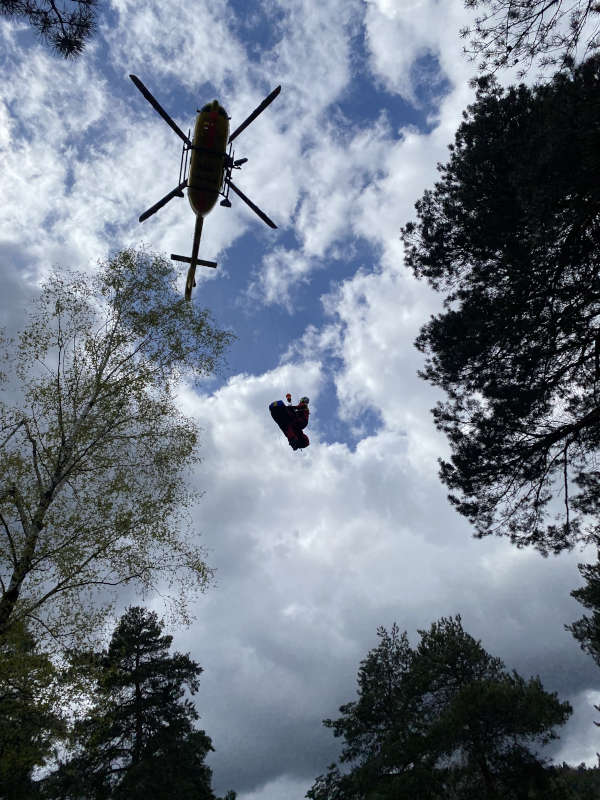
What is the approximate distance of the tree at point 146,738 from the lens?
50.5 feet

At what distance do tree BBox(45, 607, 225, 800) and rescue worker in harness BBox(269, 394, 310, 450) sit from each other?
741 centimetres

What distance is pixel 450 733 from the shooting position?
17.5 m


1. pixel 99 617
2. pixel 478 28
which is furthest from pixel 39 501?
pixel 478 28

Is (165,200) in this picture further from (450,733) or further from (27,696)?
(450,733)

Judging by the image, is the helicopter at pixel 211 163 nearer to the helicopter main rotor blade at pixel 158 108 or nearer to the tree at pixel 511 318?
the helicopter main rotor blade at pixel 158 108

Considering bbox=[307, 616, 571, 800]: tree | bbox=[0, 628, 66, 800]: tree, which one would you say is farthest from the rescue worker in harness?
bbox=[307, 616, 571, 800]: tree

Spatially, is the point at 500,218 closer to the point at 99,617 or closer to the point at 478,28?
the point at 478,28

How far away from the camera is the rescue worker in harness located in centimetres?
1388

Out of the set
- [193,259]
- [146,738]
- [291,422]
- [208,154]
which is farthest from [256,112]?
[146,738]

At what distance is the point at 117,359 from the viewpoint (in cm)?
819

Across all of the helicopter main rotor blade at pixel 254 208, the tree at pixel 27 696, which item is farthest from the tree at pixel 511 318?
the tree at pixel 27 696

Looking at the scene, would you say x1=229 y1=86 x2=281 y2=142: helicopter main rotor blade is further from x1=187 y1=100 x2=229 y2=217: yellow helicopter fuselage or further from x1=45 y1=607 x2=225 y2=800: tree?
x1=45 y1=607 x2=225 y2=800: tree

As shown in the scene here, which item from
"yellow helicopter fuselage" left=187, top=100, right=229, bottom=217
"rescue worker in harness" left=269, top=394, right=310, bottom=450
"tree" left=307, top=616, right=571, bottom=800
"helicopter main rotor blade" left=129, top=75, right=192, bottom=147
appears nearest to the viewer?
"helicopter main rotor blade" left=129, top=75, right=192, bottom=147

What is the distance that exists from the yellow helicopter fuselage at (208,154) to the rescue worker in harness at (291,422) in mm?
6457
